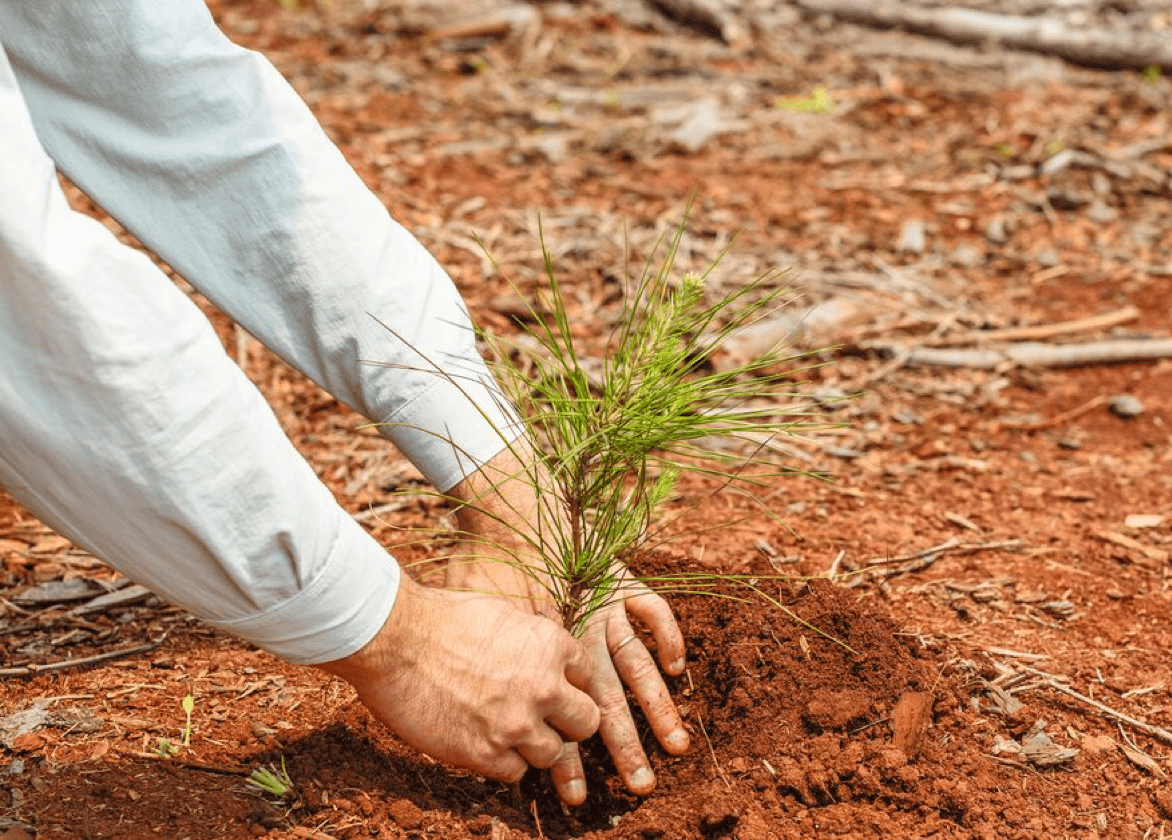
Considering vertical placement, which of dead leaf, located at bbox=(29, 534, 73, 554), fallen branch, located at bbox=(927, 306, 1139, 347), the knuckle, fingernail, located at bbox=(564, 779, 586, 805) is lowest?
fallen branch, located at bbox=(927, 306, 1139, 347)

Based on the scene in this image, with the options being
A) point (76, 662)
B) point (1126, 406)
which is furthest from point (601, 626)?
point (1126, 406)

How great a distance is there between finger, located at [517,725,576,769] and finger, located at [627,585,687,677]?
31 cm

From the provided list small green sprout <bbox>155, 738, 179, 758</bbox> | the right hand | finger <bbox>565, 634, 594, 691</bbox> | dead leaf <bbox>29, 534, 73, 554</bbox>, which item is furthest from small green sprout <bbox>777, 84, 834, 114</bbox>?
small green sprout <bbox>155, 738, 179, 758</bbox>

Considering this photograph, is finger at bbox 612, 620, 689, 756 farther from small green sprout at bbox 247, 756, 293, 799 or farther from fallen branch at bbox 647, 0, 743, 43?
fallen branch at bbox 647, 0, 743, 43

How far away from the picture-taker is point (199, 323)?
1.35 m

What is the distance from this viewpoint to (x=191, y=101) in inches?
67.7

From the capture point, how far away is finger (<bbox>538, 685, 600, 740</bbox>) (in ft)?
5.59

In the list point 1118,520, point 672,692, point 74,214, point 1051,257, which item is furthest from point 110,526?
point 1051,257

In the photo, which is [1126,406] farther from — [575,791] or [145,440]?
[145,440]

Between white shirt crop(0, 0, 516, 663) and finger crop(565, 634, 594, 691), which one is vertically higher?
white shirt crop(0, 0, 516, 663)

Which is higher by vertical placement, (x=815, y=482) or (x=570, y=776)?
(x=570, y=776)

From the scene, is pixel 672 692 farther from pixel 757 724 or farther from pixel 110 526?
pixel 110 526

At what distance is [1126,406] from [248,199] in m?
2.52

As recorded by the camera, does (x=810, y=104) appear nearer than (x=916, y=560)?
No
